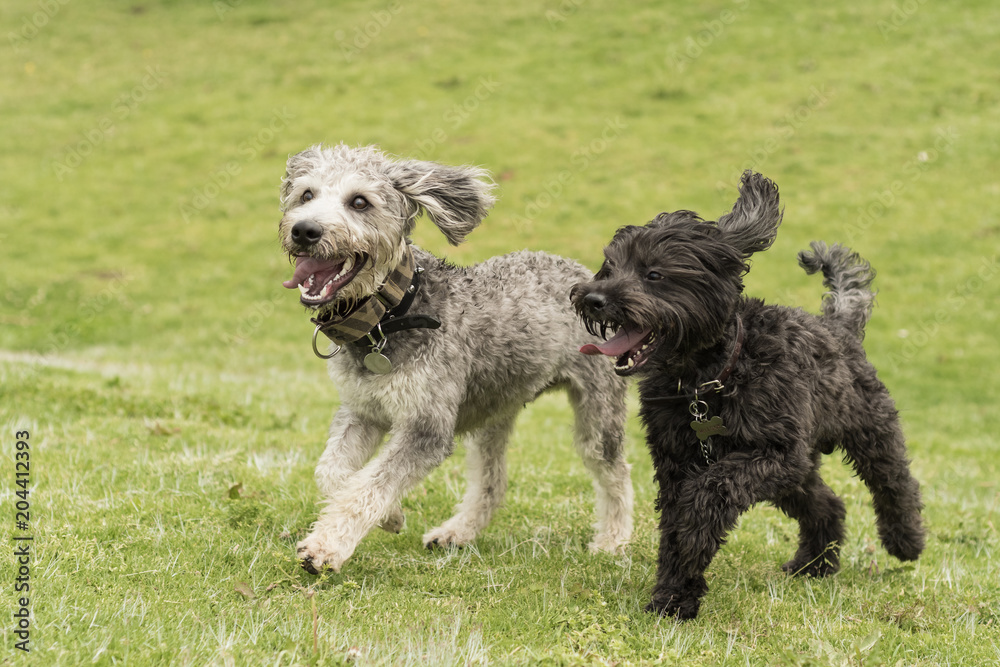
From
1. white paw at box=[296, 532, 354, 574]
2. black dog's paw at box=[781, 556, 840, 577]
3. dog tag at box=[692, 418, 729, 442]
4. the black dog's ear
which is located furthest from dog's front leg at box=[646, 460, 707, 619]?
the black dog's ear

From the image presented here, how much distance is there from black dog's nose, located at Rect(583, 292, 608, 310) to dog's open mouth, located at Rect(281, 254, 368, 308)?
4.72 ft

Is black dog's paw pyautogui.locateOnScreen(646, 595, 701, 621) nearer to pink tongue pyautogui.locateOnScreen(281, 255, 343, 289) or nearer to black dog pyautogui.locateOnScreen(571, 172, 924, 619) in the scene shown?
black dog pyautogui.locateOnScreen(571, 172, 924, 619)

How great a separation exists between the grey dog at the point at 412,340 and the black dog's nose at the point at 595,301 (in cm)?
109

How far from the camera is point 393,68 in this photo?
31.6 meters

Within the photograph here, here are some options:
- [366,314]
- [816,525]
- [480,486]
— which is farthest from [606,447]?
[366,314]

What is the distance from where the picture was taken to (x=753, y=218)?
5.27 meters

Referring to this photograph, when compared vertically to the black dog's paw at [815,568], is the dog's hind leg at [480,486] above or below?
below

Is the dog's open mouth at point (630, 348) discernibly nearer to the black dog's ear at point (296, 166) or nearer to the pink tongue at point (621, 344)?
the pink tongue at point (621, 344)

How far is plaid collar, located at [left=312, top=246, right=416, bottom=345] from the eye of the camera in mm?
5449

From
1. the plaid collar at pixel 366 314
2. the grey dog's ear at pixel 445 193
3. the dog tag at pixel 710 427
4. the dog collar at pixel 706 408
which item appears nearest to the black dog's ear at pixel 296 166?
the grey dog's ear at pixel 445 193

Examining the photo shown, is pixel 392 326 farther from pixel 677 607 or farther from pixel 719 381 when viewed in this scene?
pixel 677 607

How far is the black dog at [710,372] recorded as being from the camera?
491 centimetres

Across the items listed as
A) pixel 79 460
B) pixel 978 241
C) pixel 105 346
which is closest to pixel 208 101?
pixel 105 346

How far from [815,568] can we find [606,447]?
1659 millimetres
